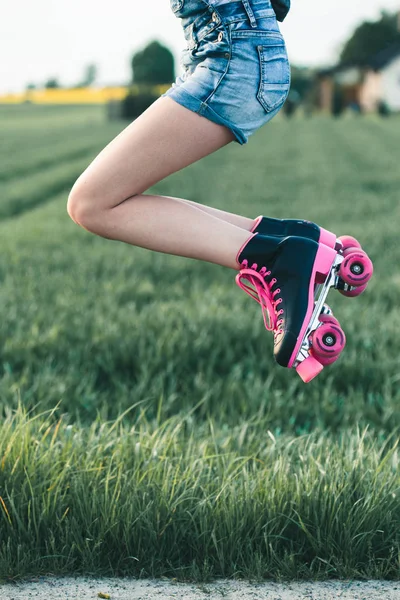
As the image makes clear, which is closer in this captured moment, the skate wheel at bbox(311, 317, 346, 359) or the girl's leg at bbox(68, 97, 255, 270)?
the girl's leg at bbox(68, 97, 255, 270)

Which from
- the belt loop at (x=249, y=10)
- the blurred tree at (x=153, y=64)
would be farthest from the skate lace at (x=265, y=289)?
the blurred tree at (x=153, y=64)

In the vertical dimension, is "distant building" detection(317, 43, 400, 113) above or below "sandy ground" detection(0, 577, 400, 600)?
above

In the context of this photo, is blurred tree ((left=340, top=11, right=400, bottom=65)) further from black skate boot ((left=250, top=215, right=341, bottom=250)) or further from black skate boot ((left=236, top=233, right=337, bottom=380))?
black skate boot ((left=236, top=233, right=337, bottom=380))

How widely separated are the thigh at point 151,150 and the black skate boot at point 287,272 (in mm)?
381

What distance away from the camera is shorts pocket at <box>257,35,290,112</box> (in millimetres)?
2701

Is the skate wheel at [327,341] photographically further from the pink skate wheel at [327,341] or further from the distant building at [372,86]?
the distant building at [372,86]

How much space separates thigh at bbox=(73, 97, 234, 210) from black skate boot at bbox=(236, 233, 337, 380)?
1.25ft

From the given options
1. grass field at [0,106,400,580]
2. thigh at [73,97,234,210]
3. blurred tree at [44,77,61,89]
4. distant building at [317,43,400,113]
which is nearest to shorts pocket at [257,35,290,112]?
thigh at [73,97,234,210]

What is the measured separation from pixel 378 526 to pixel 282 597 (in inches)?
18.4

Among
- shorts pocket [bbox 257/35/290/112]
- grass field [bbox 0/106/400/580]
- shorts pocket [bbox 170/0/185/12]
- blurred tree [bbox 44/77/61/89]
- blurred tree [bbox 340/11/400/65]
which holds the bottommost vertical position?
grass field [bbox 0/106/400/580]

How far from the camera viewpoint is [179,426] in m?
3.32

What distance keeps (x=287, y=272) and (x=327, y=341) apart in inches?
10.3

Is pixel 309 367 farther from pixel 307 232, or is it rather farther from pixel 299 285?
pixel 307 232

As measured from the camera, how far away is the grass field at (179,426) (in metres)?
2.71
